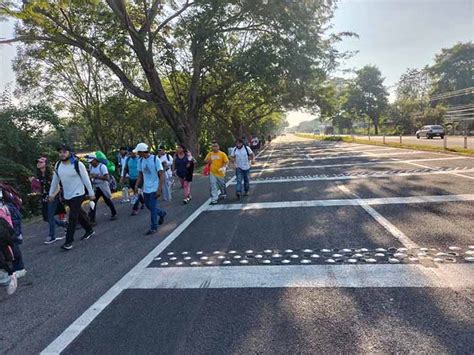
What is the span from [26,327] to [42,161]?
427 cm

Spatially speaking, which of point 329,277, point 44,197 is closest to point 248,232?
point 329,277

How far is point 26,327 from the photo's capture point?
3545 millimetres

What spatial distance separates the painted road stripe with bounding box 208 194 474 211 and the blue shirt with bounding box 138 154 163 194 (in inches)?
82.8

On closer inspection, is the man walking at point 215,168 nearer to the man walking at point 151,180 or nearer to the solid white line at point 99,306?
the man walking at point 151,180

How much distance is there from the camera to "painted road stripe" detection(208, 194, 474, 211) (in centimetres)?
761

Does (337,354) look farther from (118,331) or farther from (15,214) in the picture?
(15,214)

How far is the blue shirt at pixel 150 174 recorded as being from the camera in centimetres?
701

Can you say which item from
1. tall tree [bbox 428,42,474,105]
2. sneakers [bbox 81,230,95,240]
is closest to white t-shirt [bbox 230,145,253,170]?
sneakers [bbox 81,230,95,240]

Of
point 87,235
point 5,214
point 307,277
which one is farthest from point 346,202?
point 5,214

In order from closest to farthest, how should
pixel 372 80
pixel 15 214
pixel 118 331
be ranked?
1. pixel 118 331
2. pixel 15 214
3. pixel 372 80

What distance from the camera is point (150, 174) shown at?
7.04 m

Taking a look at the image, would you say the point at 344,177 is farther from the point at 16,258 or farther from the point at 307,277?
the point at 16,258

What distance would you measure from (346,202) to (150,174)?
4.50 m

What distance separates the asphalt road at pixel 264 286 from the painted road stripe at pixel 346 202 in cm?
11
